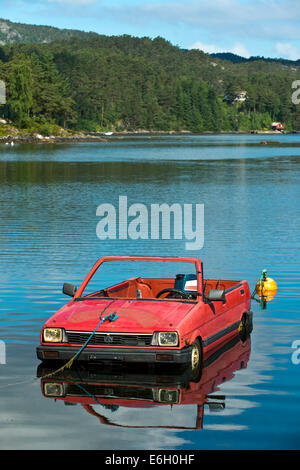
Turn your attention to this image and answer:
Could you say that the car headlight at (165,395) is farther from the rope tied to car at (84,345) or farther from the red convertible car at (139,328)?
the rope tied to car at (84,345)

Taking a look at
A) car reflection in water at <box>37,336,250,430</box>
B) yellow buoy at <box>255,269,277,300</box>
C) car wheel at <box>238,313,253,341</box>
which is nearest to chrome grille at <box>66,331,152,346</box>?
car reflection in water at <box>37,336,250,430</box>

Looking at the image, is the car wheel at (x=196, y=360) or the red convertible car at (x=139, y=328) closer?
the red convertible car at (x=139, y=328)

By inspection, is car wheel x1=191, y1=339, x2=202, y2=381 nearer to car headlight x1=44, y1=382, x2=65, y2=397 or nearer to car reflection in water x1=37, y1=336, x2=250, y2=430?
car reflection in water x1=37, y1=336, x2=250, y2=430

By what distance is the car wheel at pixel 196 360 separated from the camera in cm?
1146

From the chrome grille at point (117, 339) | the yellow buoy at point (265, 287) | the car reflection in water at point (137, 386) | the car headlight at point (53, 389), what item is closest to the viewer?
the car reflection in water at point (137, 386)

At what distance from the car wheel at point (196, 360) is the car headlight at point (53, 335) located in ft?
5.79

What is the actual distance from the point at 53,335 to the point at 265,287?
8.13 meters

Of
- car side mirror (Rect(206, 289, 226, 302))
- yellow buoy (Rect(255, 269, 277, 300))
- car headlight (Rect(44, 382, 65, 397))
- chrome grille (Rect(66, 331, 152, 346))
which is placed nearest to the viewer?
car headlight (Rect(44, 382, 65, 397))

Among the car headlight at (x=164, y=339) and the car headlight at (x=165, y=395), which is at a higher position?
the car headlight at (x=164, y=339)

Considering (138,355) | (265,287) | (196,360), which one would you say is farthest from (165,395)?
(265,287)

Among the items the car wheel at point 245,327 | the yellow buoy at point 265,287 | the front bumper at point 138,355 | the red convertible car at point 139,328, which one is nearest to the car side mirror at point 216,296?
the red convertible car at point 139,328

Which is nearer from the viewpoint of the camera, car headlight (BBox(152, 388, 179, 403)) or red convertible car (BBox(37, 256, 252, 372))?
car headlight (BBox(152, 388, 179, 403))

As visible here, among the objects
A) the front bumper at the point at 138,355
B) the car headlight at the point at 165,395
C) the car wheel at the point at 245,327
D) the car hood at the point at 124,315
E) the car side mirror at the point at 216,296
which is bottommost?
the car wheel at the point at 245,327

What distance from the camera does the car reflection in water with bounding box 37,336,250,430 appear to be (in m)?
10.0
